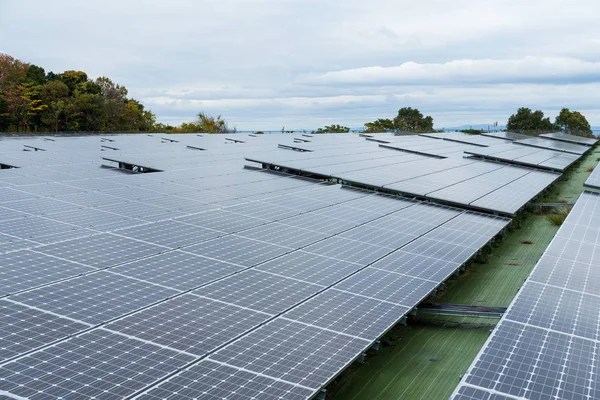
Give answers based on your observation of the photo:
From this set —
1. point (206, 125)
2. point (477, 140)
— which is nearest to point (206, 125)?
point (206, 125)

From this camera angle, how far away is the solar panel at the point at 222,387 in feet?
35.2

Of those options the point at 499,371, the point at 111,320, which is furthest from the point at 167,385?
the point at 499,371

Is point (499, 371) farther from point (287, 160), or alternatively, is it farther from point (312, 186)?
point (287, 160)

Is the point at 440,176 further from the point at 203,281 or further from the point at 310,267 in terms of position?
the point at 203,281

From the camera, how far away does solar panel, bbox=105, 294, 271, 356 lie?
41.8 feet

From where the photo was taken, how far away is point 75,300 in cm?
1438

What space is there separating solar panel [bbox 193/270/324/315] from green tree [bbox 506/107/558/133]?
123211 millimetres

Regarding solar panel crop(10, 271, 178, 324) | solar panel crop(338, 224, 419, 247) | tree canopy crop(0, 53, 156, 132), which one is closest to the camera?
solar panel crop(10, 271, 178, 324)

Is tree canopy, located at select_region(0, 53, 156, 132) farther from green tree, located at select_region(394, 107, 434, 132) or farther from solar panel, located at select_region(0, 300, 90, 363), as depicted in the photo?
solar panel, located at select_region(0, 300, 90, 363)

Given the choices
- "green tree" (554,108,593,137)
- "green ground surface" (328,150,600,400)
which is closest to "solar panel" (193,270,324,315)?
"green ground surface" (328,150,600,400)

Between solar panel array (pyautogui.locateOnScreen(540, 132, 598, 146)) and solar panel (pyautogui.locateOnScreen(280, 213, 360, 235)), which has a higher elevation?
solar panel array (pyautogui.locateOnScreen(540, 132, 598, 146))

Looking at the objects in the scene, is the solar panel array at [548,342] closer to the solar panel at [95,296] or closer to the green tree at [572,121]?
the solar panel at [95,296]

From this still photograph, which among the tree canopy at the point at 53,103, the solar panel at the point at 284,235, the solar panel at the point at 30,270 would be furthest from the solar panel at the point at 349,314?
the tree canopy at the point at 53,103

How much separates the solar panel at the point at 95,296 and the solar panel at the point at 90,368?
1145 mm
